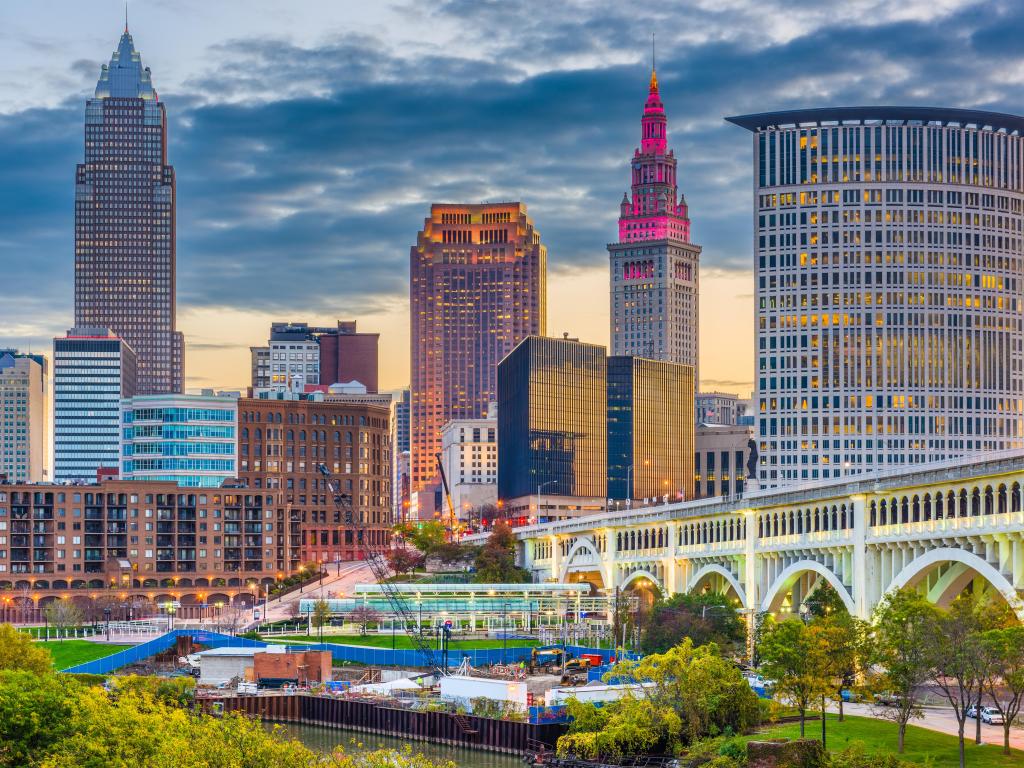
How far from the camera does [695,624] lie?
152625mm

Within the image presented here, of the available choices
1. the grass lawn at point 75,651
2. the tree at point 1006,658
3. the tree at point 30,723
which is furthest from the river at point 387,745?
the grass lawn at point 75,651

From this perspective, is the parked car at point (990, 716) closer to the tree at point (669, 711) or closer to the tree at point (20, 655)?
the tree at point (669, 711)

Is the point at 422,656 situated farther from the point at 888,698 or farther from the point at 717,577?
the point at 888,698

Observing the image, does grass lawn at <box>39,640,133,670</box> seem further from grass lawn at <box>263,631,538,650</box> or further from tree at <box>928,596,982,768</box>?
tree at <box>928,596,982,768</box>

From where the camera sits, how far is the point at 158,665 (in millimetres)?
→ 167000

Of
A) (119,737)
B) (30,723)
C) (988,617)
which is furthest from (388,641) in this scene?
(119,737)

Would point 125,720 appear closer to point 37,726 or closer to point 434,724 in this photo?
point 37,726

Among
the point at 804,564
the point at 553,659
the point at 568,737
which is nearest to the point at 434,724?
the point at 568,737

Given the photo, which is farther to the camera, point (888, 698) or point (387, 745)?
point (387, 745)

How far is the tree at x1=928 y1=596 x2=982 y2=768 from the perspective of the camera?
95375mm

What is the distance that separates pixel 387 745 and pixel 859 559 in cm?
4216

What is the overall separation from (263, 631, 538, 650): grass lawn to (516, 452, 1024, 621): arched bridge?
71.5ft

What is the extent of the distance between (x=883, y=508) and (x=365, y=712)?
152 feet

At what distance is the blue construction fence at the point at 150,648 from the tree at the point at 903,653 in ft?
262
